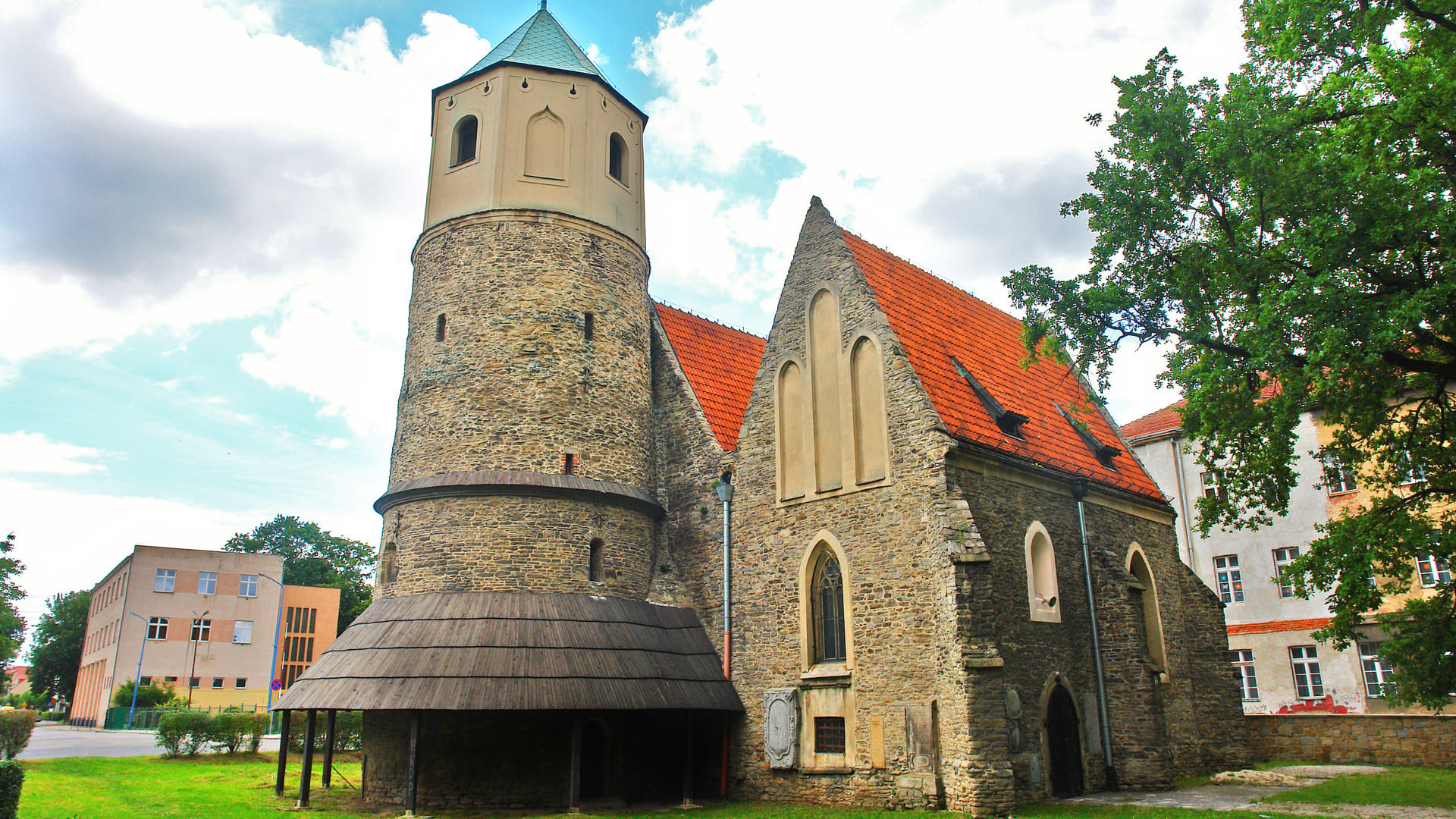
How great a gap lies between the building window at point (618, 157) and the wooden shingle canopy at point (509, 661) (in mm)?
10694

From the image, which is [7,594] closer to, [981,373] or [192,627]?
[192,627]

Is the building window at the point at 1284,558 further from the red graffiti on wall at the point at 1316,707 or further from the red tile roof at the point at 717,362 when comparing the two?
the red tile roof at the point at 717,362

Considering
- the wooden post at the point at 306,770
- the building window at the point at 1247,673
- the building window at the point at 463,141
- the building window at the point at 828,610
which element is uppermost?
the building window at the point at 463,141

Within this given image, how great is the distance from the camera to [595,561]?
19125 mm

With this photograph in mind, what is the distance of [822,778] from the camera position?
1694cm

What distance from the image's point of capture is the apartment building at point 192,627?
53.8 metres

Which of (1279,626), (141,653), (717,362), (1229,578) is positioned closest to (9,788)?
(717,362)

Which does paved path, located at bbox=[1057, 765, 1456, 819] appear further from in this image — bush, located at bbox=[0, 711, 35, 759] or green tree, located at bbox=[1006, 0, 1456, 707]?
bush, located at bbox=[0, 711, 35, 759]

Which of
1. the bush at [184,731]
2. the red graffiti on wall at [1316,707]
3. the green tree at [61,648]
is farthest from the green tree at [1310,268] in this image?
the green tree at [61,648]

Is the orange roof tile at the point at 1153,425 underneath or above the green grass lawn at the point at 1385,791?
above

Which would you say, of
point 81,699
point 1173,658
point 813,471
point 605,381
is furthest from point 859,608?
point 81,699

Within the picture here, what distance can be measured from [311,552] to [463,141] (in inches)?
2929

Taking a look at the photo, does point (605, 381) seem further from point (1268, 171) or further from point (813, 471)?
point (1268, 171)

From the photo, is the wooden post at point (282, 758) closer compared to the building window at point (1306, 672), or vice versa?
the wooden post at point (282, 758)
